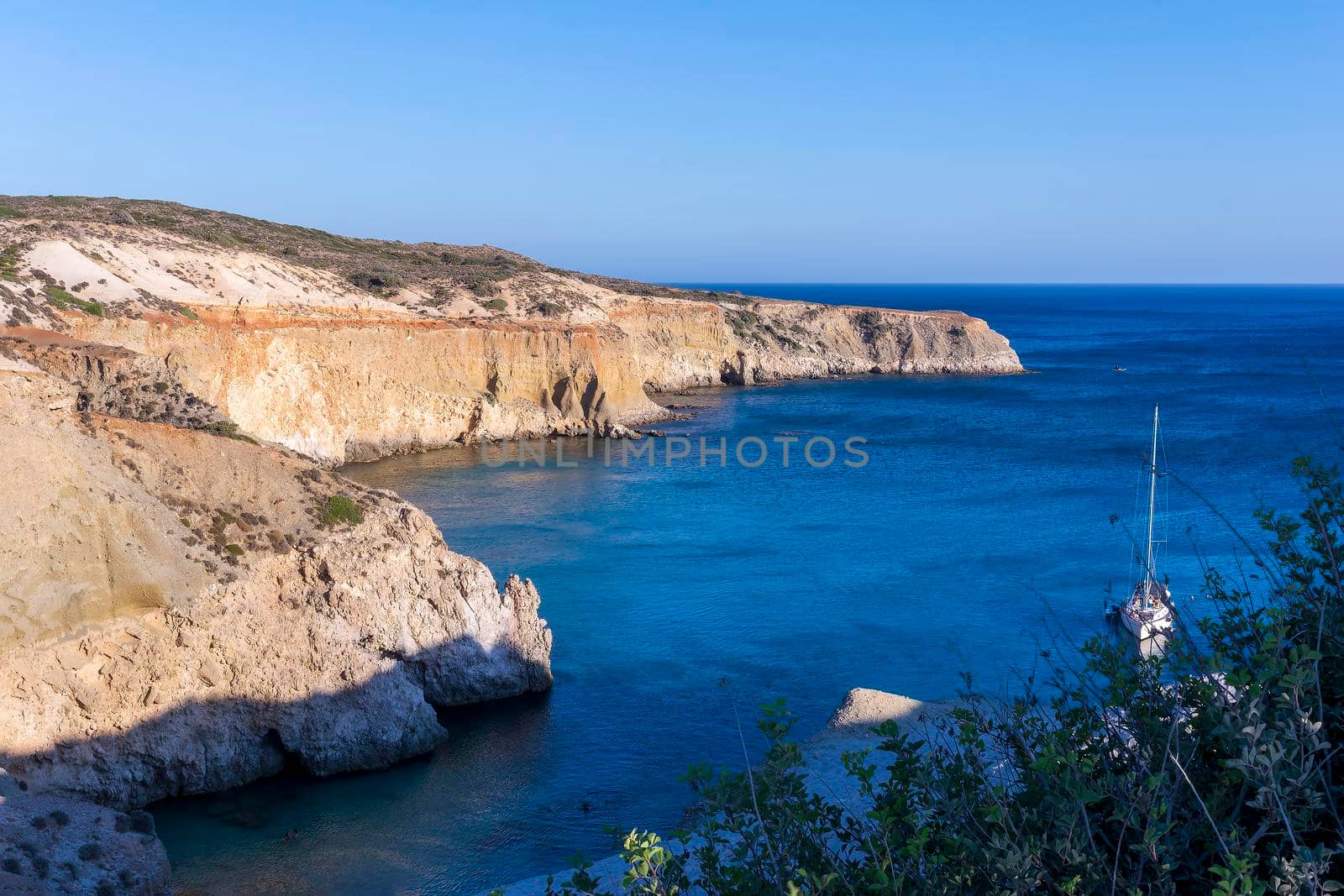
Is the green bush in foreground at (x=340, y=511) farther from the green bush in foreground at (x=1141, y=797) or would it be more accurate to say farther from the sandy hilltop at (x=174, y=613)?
the green bush in foreground at (x=1141, y=797)

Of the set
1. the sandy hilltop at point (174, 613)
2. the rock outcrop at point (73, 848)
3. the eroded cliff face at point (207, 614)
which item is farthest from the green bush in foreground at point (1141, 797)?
the eroded cliff face at point (207, 614)

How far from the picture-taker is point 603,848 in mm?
17047

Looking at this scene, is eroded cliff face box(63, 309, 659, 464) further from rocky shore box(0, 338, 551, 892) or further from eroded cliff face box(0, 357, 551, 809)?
rocky shore box(0, 338, 551, 892)

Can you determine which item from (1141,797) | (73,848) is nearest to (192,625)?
(73,848)

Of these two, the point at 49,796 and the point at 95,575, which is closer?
the point at 49,796

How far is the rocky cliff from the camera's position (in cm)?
4062

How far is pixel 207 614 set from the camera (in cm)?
1820

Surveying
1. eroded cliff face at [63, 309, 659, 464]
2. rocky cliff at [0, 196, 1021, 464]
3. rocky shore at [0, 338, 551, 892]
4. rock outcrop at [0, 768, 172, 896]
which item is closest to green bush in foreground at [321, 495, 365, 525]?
rocky shore at [0, 338, 551, 892]

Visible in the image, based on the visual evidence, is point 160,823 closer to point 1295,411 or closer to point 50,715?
point 50,715

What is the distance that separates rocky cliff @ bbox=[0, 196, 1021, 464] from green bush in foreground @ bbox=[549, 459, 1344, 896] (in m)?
30.0

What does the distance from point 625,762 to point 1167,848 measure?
15184mm

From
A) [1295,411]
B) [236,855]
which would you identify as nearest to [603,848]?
[236,855]

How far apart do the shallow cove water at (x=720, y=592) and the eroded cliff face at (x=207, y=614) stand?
0.91 meters

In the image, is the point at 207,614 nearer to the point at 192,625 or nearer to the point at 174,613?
the point at 192,625
